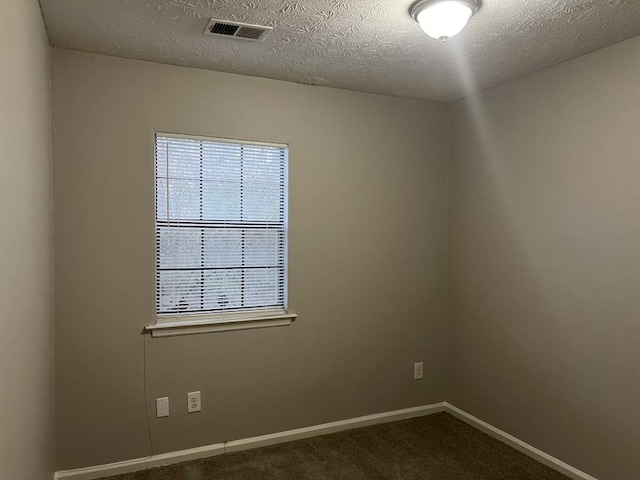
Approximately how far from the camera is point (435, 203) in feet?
12.2

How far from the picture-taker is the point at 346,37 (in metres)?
2.42

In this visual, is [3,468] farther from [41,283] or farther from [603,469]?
[603,469]

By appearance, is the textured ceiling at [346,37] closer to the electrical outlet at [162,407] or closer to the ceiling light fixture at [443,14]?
the ceiling light fixture at [443,14]

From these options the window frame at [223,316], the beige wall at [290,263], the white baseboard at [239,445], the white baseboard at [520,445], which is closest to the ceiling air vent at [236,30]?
the beige wall at [290,263]

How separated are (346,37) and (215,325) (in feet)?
6.21

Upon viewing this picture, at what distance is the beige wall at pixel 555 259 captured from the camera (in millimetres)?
2494

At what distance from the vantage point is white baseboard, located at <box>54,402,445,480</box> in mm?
2754

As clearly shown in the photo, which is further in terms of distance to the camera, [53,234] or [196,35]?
[53,234]

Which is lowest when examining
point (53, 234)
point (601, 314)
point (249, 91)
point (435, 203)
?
point (601, 314)

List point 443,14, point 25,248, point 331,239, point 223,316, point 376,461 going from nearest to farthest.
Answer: point 25,248
point 443,14
point 376,461
point 223,316
point 331,239

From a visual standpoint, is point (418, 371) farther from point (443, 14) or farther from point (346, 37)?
point (443, 14)

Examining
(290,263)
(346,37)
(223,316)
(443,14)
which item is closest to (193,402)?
(223,316)

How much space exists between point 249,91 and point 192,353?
174cm

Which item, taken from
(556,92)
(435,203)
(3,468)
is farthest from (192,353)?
(556,92)
